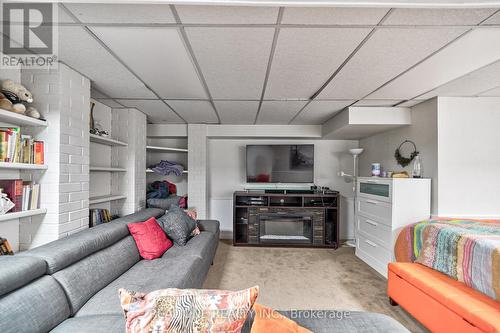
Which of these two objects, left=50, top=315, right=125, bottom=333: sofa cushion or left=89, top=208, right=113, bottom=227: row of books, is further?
left=89, top=208, right=113, bottom=227: row of books

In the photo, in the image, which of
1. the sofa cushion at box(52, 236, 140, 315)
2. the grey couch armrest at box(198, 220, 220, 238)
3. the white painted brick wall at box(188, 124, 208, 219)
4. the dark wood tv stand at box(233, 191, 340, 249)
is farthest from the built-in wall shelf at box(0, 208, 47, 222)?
the dark wood tv stand at box(233, 191, 340, 249)

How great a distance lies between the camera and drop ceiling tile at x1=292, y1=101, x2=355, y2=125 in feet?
9.61

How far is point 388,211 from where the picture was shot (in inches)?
108

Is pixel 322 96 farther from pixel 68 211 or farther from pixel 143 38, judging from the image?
pixel 68 211

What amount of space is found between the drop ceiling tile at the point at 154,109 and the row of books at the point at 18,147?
125 centimetres

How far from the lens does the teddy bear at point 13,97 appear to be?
1.56 meters

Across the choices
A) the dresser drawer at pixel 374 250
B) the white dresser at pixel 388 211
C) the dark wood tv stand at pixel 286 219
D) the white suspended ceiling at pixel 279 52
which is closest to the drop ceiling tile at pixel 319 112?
the white suspended ceiling at pixel 279 52

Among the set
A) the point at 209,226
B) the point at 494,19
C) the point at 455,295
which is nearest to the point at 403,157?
the point at 455,295

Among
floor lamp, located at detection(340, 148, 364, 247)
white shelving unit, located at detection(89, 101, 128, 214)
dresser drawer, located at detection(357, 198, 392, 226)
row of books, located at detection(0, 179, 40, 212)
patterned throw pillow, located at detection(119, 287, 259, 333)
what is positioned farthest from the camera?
floor lamp, located at detection(340, 148, 364, 247)

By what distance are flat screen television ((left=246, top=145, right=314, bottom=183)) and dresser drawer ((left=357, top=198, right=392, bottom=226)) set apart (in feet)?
3.46

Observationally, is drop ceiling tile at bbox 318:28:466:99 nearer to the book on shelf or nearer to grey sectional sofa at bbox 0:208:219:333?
grey sectional sofa at bbox 0:208:219:333

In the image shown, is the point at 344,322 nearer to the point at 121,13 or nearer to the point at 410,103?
the point at 121,13

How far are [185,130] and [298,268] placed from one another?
296 cm

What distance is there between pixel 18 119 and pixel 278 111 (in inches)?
106
